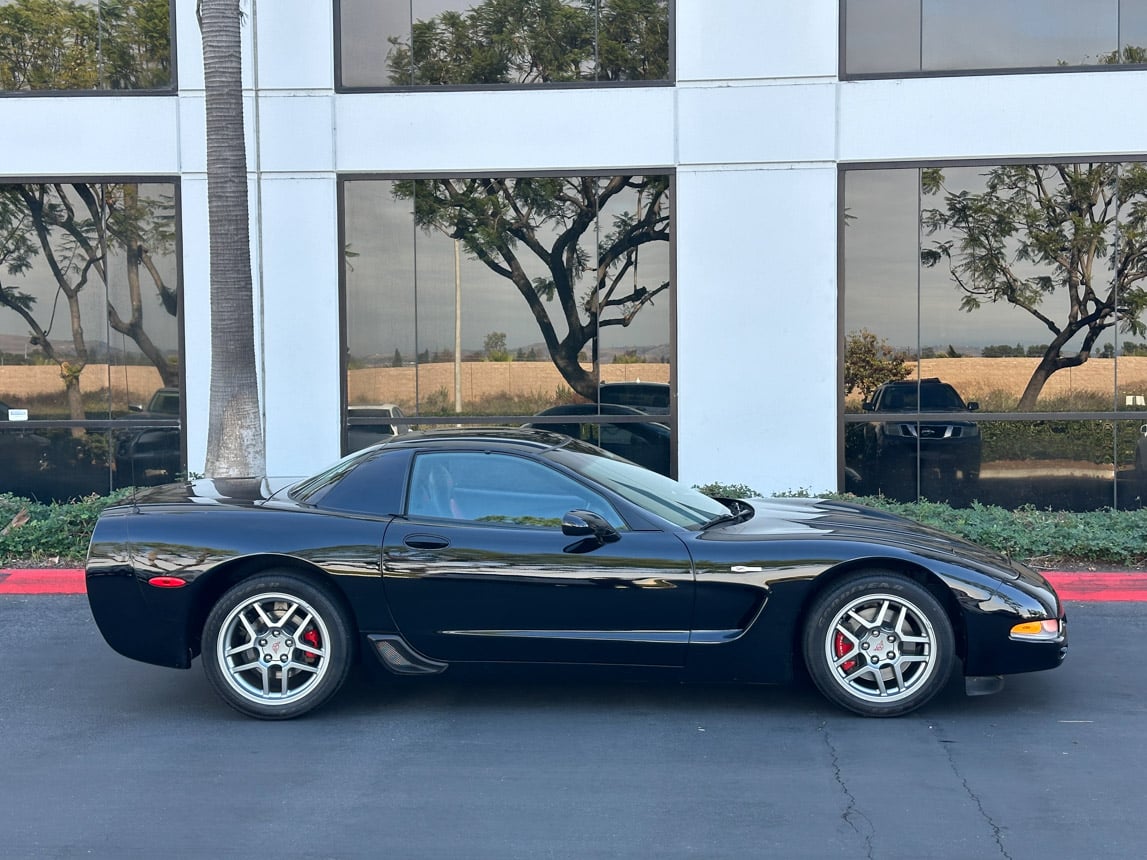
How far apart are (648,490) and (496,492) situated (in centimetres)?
83

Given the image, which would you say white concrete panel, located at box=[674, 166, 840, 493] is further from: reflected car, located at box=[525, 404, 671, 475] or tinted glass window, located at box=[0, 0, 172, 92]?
tinted glass window, located at box=[0, 0, 172, 92]

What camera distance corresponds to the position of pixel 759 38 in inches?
464

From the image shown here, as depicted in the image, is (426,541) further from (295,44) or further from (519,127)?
(295,44)

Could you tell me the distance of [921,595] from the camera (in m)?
5.52

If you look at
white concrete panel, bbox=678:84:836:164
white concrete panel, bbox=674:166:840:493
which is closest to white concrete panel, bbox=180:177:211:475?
white concrete panel, bbox=674:166:840:493

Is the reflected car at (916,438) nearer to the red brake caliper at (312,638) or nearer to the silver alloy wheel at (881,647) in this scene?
the silver alloy wheel at (881,647)

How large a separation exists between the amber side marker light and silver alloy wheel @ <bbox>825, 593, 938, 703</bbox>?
394mm

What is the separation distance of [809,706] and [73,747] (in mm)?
3543

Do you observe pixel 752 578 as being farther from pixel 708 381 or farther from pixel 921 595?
pixel 708 381

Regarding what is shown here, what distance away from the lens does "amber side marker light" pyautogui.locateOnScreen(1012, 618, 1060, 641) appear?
5.50 m

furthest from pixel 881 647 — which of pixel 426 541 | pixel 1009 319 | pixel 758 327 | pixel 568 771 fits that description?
pixel 1009 319

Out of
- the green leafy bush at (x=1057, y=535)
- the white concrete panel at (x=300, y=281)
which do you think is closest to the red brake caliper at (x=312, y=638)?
the green leafy bush at (x=1057, y=535)

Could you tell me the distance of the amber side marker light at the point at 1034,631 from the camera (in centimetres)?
550

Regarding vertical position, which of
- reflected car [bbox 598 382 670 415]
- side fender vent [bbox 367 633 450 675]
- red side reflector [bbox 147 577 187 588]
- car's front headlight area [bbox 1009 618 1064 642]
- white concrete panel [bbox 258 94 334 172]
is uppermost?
white concrete panel [bbox 258 94 334 172]
